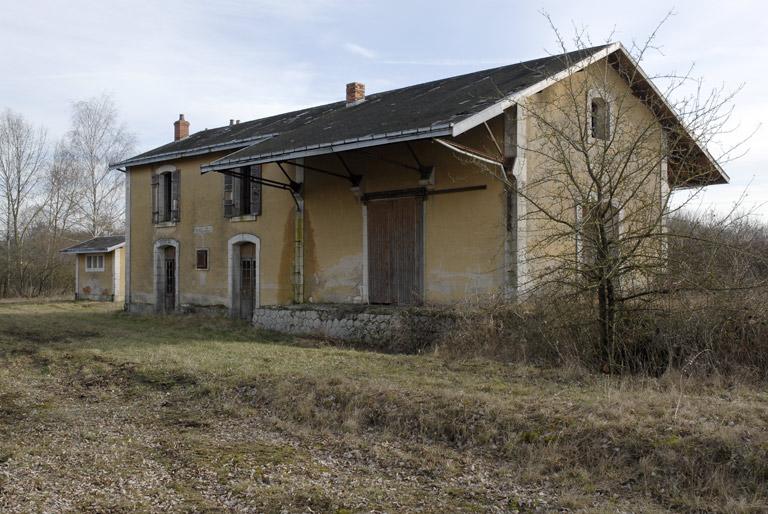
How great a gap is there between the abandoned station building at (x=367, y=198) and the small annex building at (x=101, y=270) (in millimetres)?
7685

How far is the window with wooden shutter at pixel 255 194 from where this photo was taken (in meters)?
16.1

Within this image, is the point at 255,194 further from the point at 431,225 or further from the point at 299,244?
the point at 431,225

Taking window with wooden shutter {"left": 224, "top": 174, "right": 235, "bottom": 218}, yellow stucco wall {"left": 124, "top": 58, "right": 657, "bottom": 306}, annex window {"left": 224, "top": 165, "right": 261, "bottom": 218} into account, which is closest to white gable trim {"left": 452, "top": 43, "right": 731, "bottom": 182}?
yellow stucco wall {"left": 124, "top": 58, "right": 657, "bottom": 306}

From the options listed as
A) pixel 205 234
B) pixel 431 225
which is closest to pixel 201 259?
pixel 205 234

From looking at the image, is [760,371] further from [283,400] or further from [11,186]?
[11,186]

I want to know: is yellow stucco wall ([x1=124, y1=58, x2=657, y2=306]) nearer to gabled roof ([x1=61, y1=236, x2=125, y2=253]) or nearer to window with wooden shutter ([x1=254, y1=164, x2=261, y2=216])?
window with wooden shutter ([x1=254, y1=164, x2=261, y2=216])

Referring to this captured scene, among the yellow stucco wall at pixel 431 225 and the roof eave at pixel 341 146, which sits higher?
the roof eave at pixel 341 146

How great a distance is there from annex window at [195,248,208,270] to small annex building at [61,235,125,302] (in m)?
9.99

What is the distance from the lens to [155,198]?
19.4 m

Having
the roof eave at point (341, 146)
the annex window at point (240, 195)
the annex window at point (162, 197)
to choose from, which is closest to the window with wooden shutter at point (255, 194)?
Result: the annex window at point (240, 195)

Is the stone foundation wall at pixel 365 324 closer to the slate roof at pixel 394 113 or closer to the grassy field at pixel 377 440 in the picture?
the grassy field at pixel 377 440

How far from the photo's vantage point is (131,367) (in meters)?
9.15

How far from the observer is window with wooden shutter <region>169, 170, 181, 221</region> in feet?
60.8

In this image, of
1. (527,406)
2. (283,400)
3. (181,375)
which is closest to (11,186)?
(181,375)
